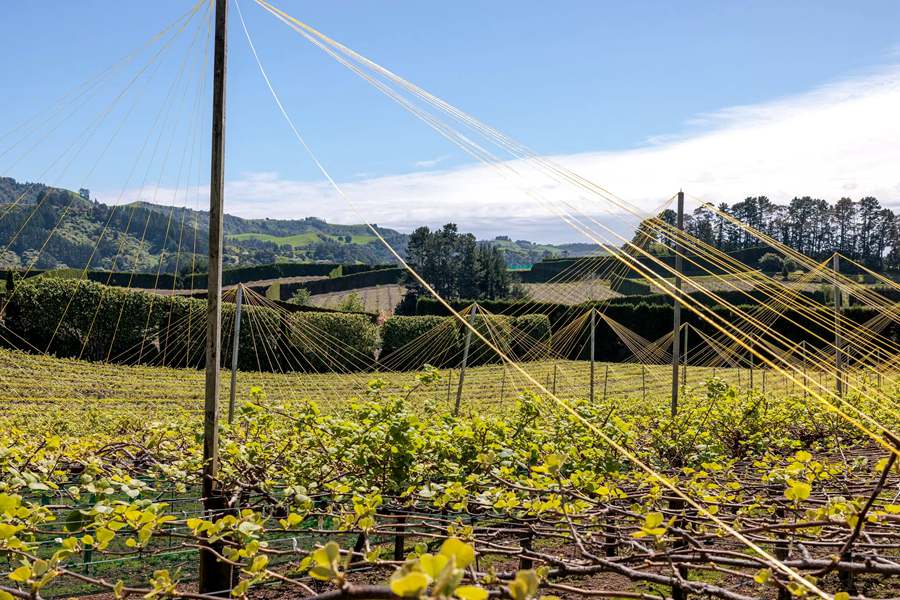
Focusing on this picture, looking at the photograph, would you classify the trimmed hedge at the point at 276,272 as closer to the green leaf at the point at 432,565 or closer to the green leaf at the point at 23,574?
the green leaf at the point at 23,574

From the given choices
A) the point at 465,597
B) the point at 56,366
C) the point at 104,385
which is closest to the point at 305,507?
the point at 465,597

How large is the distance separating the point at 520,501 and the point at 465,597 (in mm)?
2196

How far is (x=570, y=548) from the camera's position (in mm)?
6496

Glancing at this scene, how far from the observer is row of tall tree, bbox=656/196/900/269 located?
72625 millimetres

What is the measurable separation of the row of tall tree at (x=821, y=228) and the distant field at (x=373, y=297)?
111 feet

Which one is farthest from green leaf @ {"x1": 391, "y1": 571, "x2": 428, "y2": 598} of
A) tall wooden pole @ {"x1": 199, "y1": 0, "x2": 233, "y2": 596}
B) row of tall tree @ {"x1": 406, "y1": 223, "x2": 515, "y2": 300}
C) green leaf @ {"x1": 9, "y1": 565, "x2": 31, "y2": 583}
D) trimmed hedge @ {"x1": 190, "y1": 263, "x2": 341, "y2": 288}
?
trimmed hedge @ {"x1": 190, "y1": 263, "x2": 341, "y2": 288}

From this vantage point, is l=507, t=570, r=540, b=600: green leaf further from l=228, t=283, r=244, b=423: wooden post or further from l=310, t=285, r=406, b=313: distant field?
l=310, t=285, r=406, b=313: distant field

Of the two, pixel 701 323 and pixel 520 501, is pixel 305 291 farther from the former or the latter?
pixel 520 501

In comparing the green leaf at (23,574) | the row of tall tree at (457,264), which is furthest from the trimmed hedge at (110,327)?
the row of tall tree at (457,264)

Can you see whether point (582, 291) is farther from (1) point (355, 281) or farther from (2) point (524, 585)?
(1) point (355, 281)

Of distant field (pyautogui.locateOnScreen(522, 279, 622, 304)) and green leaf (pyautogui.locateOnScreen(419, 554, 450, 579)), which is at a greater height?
distant field (pyautogui.locateOnScreen(522, 279, 622, 304))

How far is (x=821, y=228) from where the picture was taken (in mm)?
79188

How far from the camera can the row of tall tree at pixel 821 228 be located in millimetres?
72625

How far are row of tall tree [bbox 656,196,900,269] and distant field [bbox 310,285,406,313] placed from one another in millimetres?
33855
